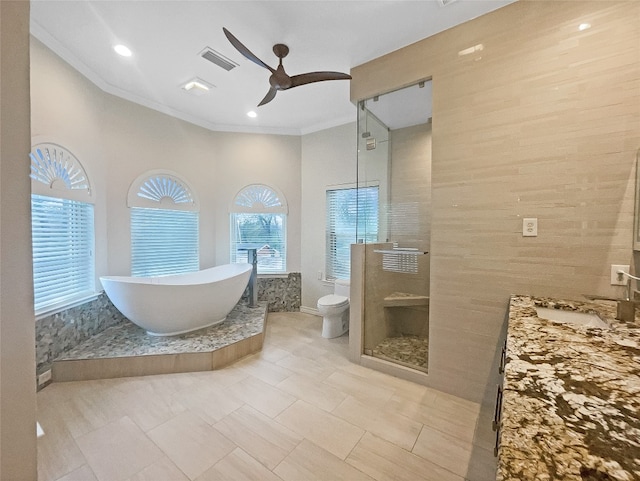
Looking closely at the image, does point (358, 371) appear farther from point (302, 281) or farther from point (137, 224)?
point (137, 224)

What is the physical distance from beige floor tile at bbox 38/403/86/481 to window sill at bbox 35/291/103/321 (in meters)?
0.81

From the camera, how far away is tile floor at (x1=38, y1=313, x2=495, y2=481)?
1.39 metres

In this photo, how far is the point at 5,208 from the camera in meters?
0.48

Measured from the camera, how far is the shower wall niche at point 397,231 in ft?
8.15

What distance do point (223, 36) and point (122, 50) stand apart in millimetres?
1008

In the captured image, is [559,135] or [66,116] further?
[66,116]

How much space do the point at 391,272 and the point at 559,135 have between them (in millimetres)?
1722

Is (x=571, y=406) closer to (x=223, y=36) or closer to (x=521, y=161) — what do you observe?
(x=521, y=161)

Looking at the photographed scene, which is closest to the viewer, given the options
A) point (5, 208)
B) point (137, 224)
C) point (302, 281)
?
point (5, 208)

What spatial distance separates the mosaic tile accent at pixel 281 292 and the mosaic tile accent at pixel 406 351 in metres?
1.77

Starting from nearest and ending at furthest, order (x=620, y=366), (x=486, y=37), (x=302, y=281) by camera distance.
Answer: (x=620, y=366), (x=486, y=37), (x=302, y=281)

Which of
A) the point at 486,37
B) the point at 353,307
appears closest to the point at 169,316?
the point at 353,307

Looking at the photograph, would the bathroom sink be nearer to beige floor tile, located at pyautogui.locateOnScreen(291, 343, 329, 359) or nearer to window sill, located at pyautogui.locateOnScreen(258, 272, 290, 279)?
beige floor tile, located at pyautogui.locateOnScreen(291, 343, 329, 359)

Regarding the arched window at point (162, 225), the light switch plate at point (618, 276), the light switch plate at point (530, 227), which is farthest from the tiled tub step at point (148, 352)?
the light switch plate at point (618, 276)
